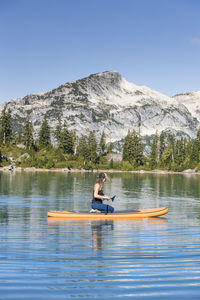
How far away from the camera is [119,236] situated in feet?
52.8

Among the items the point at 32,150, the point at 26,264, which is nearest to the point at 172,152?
the point at 32,150

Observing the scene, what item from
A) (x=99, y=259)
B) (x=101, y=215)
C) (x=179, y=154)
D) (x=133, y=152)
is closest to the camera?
(x=99, y=259)

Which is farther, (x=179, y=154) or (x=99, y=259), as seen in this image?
(x=179, y=154)

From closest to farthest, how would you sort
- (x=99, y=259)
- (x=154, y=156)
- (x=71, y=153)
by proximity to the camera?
(x=99, y=259) → (x=71, y=153) → (x=154, y=156)

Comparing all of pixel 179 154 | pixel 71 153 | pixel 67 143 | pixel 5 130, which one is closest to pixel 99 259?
pixel 5 130

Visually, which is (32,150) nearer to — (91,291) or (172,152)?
(172,152)

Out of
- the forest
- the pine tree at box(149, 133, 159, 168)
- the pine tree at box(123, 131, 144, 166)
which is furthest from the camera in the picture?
the pine tree at box(123, 131, 144, 166)

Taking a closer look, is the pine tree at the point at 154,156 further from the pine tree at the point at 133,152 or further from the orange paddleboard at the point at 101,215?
the orange paddleboard at the point at 101,215

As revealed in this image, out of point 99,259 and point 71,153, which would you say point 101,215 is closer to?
point 99,259

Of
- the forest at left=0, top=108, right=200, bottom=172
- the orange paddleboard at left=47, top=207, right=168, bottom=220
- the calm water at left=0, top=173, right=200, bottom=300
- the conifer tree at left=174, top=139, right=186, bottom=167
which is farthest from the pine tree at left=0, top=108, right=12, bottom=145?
the calm water at left=0, top=173, right=200, bottom=300

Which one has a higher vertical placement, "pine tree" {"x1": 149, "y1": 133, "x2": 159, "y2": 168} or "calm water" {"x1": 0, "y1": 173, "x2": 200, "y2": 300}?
"pine tree" {"x1": 149, "y1": 133, "x2": 159, "y2": 168}

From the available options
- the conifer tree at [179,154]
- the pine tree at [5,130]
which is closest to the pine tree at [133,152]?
the conifer tree at [179,154]

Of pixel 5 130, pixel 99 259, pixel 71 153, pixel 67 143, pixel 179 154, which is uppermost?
pixel 5 130

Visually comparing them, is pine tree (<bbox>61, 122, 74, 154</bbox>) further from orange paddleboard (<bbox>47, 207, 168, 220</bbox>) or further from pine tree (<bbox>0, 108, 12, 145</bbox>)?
orange paddleboard (<bbox>47, 207, 168, 220</bbox>)
